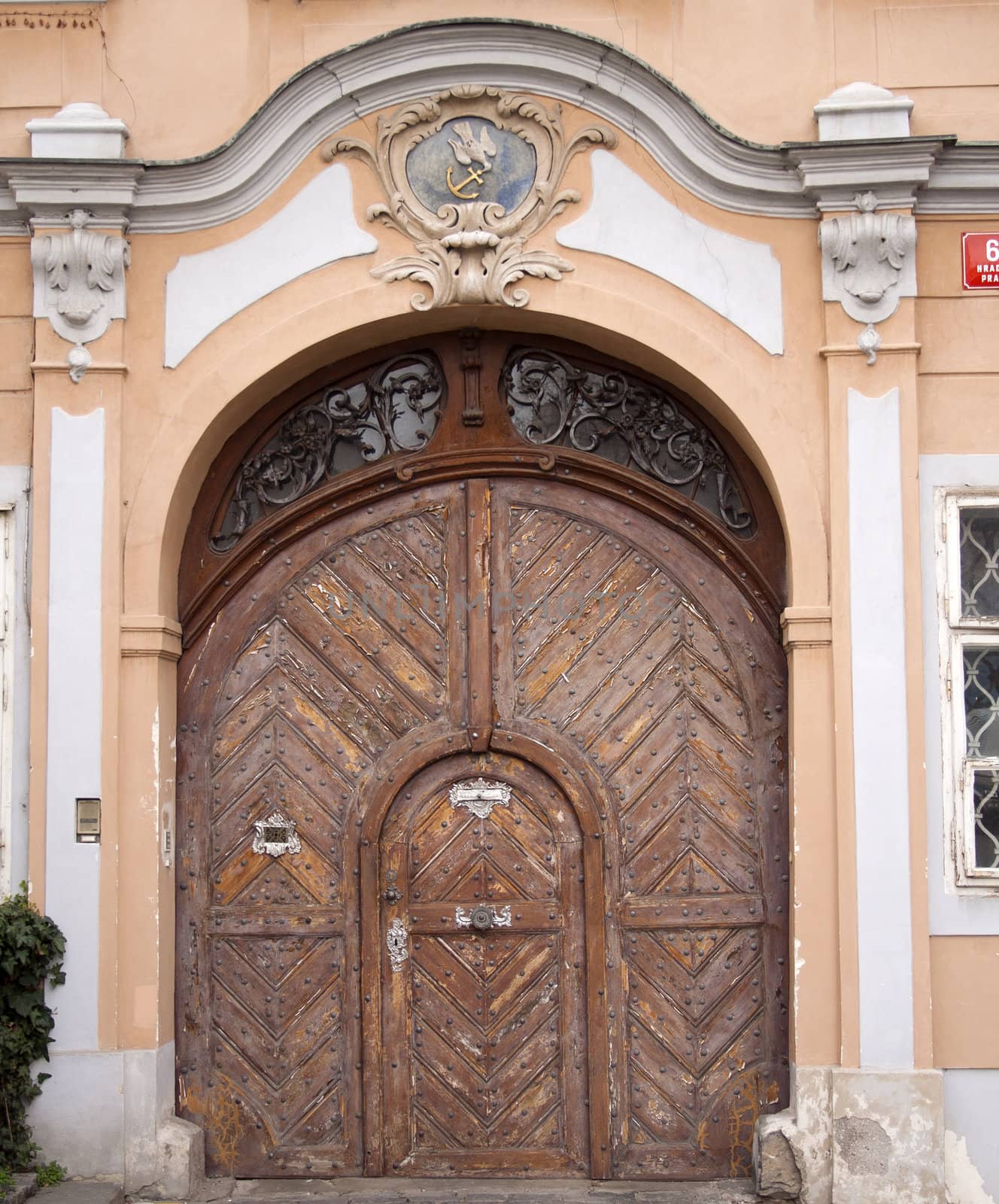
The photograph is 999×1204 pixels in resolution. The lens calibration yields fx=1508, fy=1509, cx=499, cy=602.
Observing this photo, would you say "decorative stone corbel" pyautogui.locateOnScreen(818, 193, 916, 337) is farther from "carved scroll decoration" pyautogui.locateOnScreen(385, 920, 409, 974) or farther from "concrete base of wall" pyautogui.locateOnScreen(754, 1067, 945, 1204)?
"carved scroll decoration" pyautogui.locateOnScreen(385, 920, 409, 974)

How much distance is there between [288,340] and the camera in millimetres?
6043

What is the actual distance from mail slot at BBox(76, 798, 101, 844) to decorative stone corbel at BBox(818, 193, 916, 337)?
3499 millimetres

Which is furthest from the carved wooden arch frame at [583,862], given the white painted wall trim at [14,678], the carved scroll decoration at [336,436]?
the white painted wall trim at [14,678]

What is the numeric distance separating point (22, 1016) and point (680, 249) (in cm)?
392

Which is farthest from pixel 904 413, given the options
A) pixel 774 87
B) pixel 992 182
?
pixel 774 87

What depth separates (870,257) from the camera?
19.5 feet

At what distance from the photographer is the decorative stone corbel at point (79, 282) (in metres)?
6.02

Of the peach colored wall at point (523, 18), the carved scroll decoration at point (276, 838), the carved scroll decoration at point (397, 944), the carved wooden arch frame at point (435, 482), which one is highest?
the peach colored wall at point (523, 18)

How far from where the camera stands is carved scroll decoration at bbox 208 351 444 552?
641 centimetres

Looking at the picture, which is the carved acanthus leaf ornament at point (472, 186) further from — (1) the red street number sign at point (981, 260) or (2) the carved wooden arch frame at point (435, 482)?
(1) the red street number sign at point (981, 260)

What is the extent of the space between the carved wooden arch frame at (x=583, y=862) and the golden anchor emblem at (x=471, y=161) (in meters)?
2.19

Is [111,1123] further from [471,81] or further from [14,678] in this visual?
[471,81]

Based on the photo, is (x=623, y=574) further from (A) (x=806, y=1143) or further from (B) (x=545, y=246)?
(A) (x=806, y=1143)

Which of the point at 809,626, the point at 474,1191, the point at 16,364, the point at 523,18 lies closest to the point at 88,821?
the point at 16,364
